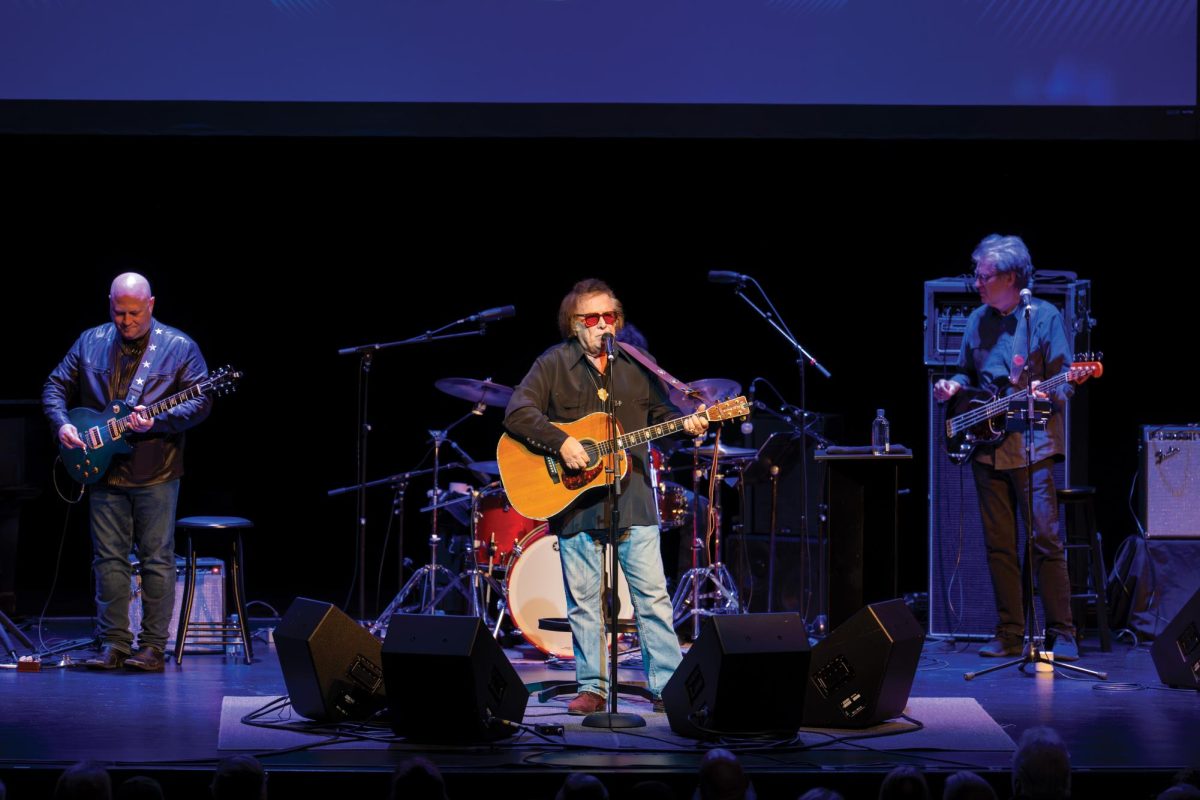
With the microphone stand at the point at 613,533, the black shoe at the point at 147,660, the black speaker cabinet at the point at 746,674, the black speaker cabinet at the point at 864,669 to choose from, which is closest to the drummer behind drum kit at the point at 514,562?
the black shoe at the point at 147,660

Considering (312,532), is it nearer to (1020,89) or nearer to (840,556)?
(840,556)

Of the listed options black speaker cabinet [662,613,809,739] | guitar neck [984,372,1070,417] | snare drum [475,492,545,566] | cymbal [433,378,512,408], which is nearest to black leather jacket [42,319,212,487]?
cymbal [433,378,512,408]

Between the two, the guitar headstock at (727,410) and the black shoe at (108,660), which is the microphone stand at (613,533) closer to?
the guitar headstock at (727,410)

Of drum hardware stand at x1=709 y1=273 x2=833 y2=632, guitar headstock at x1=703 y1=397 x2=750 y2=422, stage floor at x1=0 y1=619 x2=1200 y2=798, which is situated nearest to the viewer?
stage floor at x1=0 y1=619 x2=1200 y2=798

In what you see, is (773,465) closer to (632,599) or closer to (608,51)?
(608,51)

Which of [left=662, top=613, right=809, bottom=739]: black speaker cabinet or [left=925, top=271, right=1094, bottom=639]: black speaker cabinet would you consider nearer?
[left=662, top=613, right=809, bottom=739]: black speaker cabinet

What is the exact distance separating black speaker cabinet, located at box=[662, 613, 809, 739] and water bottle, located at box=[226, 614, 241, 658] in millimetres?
3402

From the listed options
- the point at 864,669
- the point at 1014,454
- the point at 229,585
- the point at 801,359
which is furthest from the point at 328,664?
the point at 1014,454

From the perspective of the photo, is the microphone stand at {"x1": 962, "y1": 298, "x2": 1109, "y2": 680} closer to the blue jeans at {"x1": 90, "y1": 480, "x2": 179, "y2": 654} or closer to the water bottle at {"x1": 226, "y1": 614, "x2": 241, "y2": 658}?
the water bottle at {"x1": 226, "y1": 614, "x2": 241, "y2": 658}

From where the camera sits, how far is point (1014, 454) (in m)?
7.70

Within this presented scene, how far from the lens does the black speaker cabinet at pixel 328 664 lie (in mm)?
5562

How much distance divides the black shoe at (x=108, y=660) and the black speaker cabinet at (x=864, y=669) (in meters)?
3.74

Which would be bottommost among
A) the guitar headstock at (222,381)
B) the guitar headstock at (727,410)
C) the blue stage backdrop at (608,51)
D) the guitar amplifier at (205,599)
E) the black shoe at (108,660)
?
the black shoe at (108,660)

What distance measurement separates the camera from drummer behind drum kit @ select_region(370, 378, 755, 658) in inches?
317
